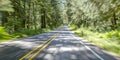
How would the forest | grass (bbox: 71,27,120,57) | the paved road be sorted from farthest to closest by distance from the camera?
1. the forest
2. grass (bbox: 71,27,120,57)
3. the paved road

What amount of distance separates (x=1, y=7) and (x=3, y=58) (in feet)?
41.8

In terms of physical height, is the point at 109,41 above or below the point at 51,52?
below

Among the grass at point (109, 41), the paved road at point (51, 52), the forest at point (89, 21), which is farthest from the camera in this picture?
the forest at point (89, 21)

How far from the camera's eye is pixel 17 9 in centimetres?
4725

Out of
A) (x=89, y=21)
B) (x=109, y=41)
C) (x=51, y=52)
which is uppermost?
(x=89, y=21)

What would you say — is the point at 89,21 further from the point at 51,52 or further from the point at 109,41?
the point at 51,52

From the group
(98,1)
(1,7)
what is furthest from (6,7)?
(98,1)

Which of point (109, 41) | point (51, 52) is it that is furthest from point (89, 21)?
point (51, 52)

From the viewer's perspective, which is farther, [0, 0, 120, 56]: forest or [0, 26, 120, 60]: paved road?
[0, 0, 120, 56]: forest

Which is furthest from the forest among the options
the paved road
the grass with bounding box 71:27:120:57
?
the paved road

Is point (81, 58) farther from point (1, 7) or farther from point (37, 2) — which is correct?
point (37, 2)

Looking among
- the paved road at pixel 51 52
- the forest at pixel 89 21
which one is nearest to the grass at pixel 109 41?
the forest at pixel 89 21

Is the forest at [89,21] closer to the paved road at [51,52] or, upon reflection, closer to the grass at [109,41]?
the grass at [109,41]

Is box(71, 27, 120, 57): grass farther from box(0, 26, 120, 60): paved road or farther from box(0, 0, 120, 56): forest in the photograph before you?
box(0, 26, 120, 60): paved road
